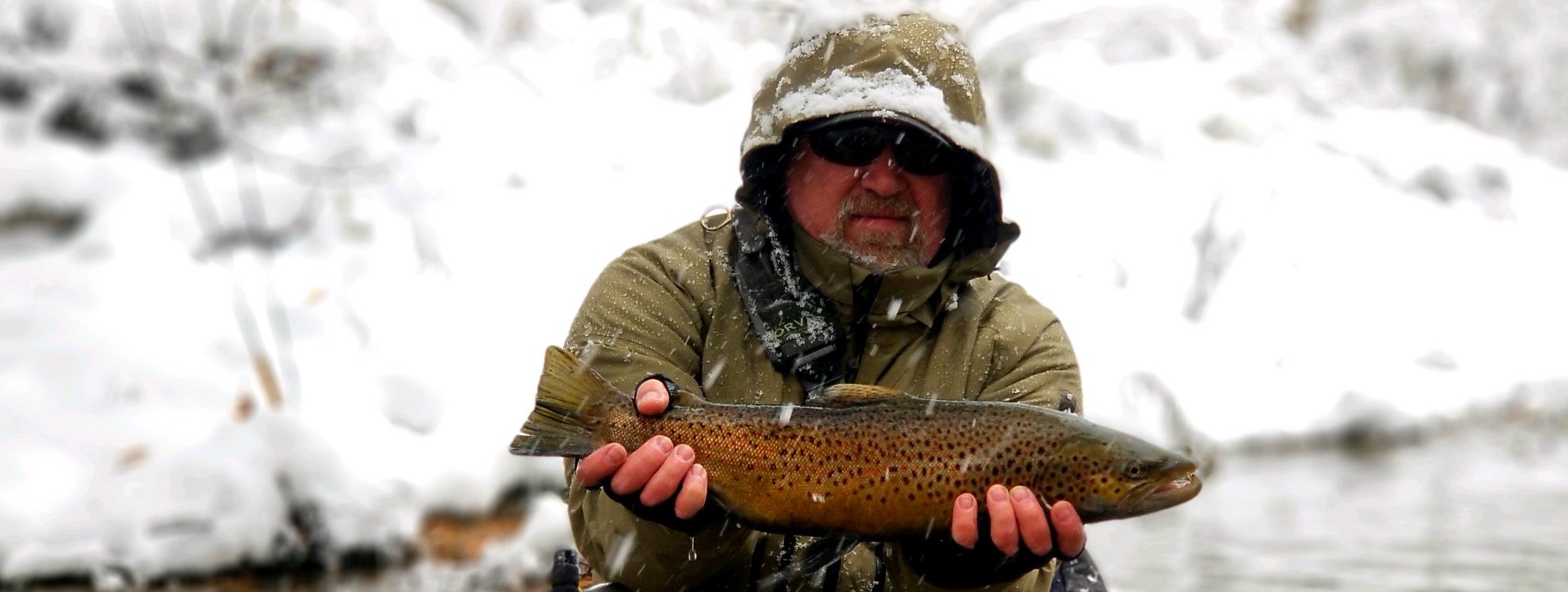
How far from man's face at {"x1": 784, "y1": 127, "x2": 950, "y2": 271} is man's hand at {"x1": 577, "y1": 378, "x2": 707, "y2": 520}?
2.53 feet

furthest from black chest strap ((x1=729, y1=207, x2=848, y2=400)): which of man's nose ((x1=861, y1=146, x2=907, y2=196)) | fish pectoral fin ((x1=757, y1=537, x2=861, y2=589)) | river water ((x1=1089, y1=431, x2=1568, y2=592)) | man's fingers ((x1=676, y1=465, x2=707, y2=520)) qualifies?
river water ((x1=1089, y1=431, x2=1568, y2=592))

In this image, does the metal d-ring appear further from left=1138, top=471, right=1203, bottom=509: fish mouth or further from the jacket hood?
left=1138, top=471, right=1203, bottom=509: fish mouth

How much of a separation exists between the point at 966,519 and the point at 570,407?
743 mm

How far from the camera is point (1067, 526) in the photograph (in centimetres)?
259

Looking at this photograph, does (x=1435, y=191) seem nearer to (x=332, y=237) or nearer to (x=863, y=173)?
(x=332, y=237)

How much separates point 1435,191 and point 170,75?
1550cm

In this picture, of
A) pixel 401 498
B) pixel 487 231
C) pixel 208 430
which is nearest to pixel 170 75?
pixel 487 231

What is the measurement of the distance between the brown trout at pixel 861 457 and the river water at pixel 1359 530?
4122mm

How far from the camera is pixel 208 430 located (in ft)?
23.6

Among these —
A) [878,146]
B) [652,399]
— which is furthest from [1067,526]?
[878,146]

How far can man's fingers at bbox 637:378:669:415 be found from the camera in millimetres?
2600

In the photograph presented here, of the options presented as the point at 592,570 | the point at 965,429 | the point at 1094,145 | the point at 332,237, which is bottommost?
the point at 592,570

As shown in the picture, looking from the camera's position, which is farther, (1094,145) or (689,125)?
(1094,145)

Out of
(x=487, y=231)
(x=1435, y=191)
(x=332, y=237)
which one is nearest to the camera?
(x=332, y=237)
